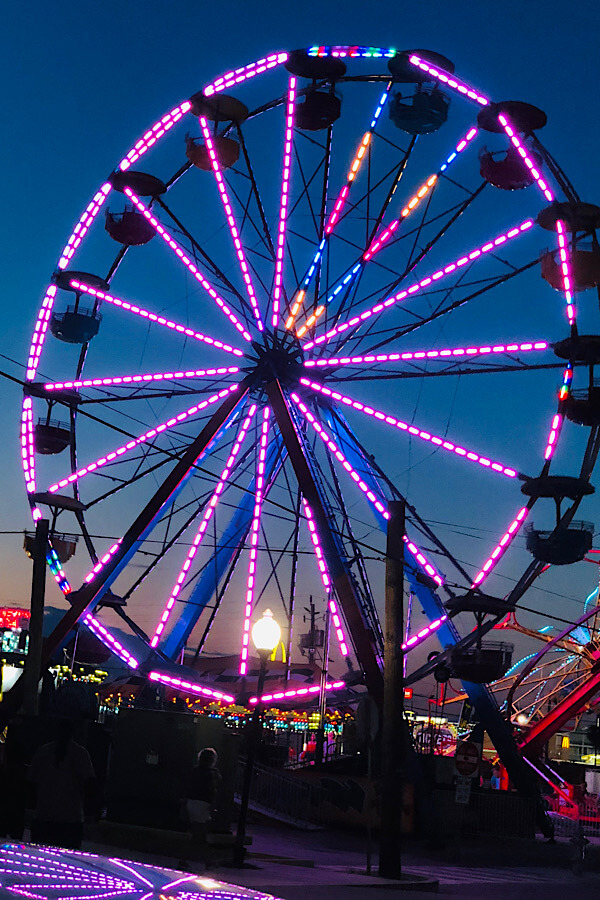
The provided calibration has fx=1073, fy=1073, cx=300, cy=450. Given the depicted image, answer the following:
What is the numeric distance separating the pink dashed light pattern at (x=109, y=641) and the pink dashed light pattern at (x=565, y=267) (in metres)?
12.3

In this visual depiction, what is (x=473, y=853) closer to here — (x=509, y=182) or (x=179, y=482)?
(x=179, y=482)

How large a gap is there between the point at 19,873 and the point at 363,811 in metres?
21.9

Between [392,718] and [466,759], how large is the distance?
90.0 inches

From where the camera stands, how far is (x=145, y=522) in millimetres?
24203

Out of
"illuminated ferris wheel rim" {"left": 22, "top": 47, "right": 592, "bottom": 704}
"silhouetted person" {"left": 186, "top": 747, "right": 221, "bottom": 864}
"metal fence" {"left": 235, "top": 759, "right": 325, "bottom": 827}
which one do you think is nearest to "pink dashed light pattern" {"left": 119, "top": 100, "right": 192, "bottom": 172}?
"illuminated ferris wheel rim" {"left": 22, "top": 47, "right": 592, "bottom": 704}

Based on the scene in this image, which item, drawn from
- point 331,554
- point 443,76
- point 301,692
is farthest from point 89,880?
point 443,76

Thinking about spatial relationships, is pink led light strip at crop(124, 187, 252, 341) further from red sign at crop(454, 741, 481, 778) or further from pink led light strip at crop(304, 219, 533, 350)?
red sign at crop(454, 741, 481, 778)

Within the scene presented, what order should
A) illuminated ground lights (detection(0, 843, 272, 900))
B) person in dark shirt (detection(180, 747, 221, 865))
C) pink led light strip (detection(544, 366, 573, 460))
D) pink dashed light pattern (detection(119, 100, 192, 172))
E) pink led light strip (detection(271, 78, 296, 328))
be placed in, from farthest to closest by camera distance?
pink dashed light pattern (detection(119, 100, 192, 172)) < pink led light strip (detection(271, 78, 296, 328)) < pink led light strip (detection(544, 366, 573, 460)) < person in dark shirt (detection(180, 747, 221, 865)) < illuminated ground lights (detection(0, 843, 272, 900))

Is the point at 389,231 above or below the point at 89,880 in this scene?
above

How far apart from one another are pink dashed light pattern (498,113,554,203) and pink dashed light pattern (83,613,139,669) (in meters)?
13.7

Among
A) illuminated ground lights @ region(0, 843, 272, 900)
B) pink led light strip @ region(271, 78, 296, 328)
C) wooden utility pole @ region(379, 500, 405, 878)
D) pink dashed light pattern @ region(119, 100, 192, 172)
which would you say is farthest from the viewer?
pink dashed light pattern @ region(119, 100, 192, 172)

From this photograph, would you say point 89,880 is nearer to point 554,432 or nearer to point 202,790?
point 202,790

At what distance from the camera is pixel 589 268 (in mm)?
21828

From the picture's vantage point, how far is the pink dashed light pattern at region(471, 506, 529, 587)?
2111 centimetres
